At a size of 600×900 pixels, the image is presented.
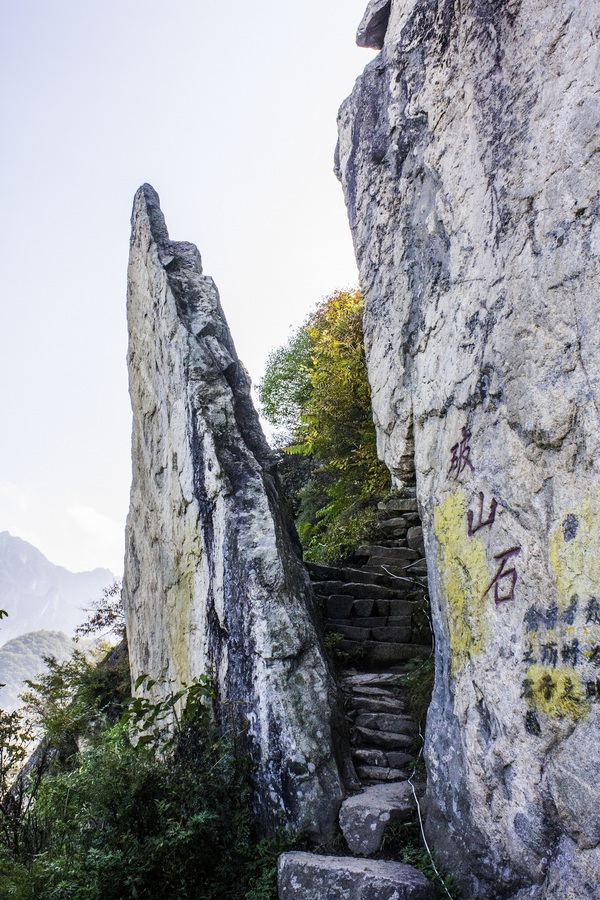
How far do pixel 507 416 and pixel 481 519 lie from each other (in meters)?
0.80

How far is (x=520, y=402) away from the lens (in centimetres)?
420

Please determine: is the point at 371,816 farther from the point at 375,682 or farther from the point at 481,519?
the point at 481,519

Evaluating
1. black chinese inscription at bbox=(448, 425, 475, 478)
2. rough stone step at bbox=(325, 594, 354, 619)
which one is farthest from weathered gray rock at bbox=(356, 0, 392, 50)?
rough stone step at bbox=(325, 594, 354, 619)

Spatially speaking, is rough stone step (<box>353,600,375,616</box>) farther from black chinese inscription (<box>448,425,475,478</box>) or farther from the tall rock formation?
black chinese inscription (<box>448,425,475,478</box>)

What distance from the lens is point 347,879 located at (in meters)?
4.20

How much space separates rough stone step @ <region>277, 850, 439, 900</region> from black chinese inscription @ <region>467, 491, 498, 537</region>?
241 cm

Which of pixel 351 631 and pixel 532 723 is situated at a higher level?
pixel 351 631

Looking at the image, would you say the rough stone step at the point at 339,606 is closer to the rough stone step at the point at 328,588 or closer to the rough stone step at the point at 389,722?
the rough stone step at the point at 328,588

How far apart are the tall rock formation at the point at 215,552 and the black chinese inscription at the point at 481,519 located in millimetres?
2168

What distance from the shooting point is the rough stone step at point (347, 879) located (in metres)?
4.00

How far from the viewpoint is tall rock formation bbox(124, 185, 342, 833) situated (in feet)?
17.7

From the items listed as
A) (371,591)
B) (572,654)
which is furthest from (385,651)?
(572,654)

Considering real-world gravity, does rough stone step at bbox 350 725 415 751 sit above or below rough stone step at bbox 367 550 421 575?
below

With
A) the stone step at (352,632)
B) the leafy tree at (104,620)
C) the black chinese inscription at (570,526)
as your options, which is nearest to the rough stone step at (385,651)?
the stone step at (352,632)
